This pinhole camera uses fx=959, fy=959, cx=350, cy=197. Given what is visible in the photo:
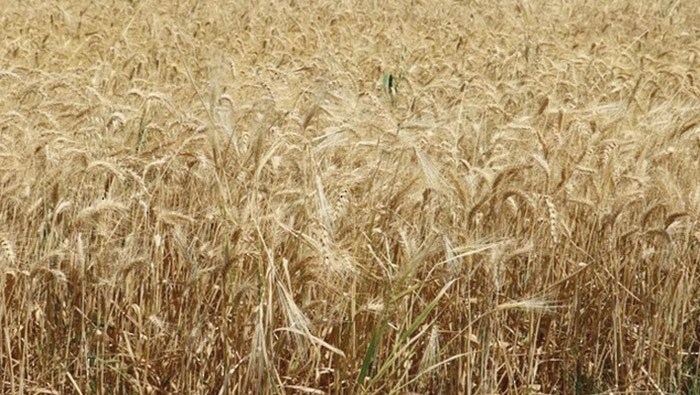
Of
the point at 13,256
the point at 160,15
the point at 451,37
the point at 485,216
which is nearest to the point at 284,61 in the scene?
the point at 451,37

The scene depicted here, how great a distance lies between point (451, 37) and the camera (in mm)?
7141

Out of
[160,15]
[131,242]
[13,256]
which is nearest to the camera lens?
[13,256]

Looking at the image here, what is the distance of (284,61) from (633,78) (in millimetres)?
2084

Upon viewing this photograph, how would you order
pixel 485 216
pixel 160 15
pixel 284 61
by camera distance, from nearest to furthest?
1. pixel 485 216
2. pixel 284 61
3. pixel 160 15

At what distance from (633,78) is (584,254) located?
7.38ft

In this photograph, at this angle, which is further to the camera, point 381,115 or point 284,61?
point 284,61

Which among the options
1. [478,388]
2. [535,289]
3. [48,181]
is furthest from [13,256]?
[535,289]

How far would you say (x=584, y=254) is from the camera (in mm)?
2818

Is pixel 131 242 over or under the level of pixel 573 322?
over

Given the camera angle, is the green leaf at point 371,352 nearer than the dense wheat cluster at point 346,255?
Yes

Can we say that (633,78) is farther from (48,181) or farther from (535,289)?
(48,181)

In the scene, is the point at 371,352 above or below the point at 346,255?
below

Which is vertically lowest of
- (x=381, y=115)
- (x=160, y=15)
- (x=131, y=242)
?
(x=160, y=15)

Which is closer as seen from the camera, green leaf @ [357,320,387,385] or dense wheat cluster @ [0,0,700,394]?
green leaf @ [357,320,387,385]
